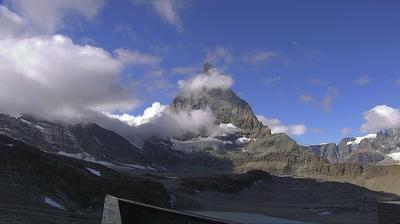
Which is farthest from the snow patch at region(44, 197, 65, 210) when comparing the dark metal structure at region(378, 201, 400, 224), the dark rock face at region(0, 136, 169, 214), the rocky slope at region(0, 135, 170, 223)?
the dark metal structure at region(378, 201, 400, 224)

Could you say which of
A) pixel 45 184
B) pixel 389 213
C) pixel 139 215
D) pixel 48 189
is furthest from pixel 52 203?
pixel 139 215

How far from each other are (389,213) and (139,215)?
3015cm

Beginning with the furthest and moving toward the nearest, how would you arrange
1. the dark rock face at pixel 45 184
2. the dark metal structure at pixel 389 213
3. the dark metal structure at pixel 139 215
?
the dark rock face at pixel 45 184
the dark metal structure at pixel 389 213
the dark metal structure at pixel 139 215

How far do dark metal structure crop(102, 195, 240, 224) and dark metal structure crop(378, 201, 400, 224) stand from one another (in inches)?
1054

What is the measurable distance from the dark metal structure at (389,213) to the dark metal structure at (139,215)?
2676cm

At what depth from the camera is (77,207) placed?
7669 centimetres

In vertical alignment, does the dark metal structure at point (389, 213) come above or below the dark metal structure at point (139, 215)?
above

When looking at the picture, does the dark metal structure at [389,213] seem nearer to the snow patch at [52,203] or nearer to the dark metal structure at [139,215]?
the dark metal structure at [139,215]

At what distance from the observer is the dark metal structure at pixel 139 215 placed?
23688mm

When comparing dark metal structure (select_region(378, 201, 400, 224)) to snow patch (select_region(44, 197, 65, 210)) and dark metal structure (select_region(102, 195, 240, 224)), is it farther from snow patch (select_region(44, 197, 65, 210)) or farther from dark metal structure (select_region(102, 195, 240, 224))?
snow patch (select_region(44, 197, 65, 210))

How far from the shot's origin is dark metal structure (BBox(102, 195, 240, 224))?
23688 millimetres

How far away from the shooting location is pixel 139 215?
24234 millimetres

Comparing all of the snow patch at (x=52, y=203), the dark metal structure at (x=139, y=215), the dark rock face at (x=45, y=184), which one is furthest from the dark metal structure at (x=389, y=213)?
the snow patch at (x=52, y=203)

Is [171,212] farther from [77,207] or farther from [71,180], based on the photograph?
[71,180]
